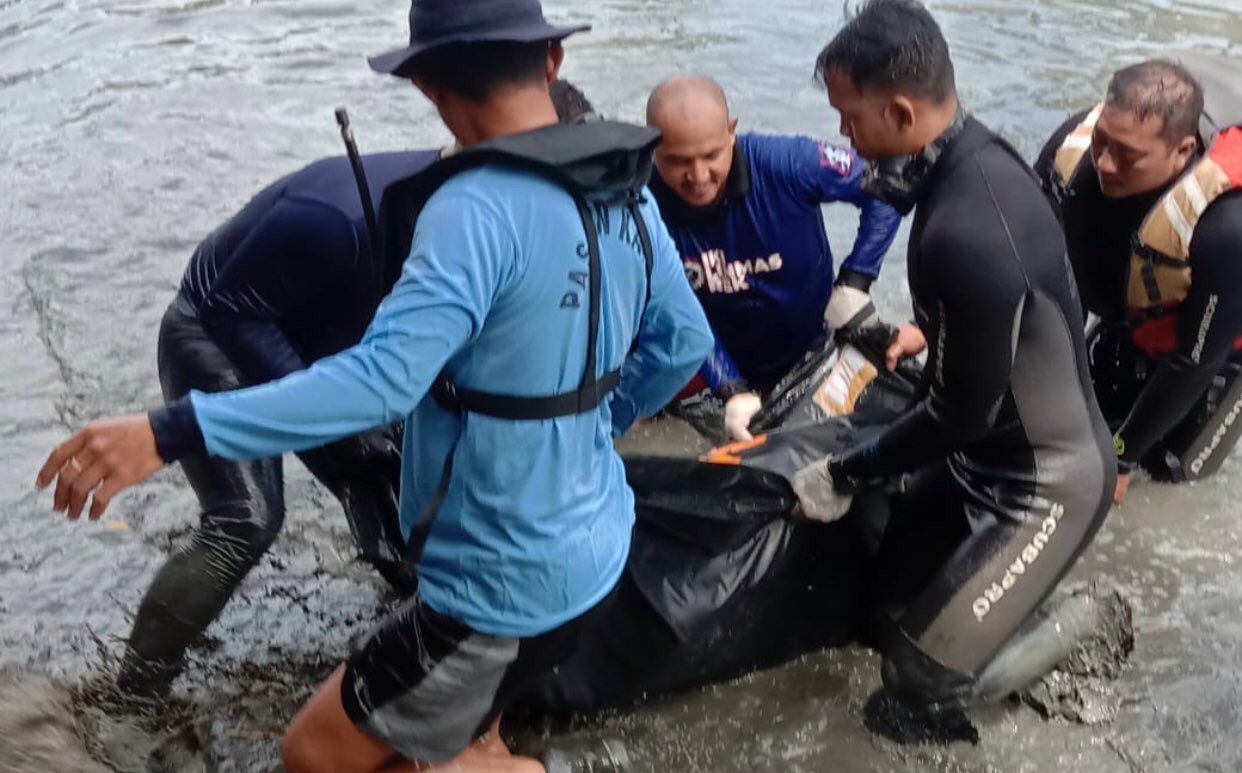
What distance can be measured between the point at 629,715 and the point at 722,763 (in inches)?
11.1

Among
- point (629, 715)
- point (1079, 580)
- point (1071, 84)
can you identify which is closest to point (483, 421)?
point (629, 715)

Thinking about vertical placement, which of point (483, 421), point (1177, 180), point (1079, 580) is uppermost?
point (483, 421)

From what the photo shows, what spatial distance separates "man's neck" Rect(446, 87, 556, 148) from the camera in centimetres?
201

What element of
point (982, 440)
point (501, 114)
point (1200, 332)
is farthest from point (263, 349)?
point (1200, 332)

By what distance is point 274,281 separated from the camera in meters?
2.86

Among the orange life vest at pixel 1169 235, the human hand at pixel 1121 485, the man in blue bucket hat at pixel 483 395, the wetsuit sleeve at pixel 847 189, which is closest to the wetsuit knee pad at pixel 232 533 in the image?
the man in blue bucket hat at pixel 483 395

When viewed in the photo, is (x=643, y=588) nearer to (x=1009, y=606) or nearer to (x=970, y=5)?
(x=1009, y=606)

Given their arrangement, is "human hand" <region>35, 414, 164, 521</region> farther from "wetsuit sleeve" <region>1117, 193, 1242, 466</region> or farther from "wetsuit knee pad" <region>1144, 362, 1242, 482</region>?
"wetsuit knee pad" <region>1144, 362, 1242, 482</region>

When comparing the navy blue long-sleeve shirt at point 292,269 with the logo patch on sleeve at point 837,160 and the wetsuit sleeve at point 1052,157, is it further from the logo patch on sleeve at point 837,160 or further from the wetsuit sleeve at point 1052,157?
the wetsuit sleeve at point 1052,157

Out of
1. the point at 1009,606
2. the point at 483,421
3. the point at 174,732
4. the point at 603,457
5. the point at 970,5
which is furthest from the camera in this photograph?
the point at 970,5

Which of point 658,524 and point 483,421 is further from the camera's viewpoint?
point 658,524

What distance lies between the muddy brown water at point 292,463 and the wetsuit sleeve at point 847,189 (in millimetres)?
1028

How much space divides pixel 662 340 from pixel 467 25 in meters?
0.86

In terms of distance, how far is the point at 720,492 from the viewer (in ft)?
10.3
